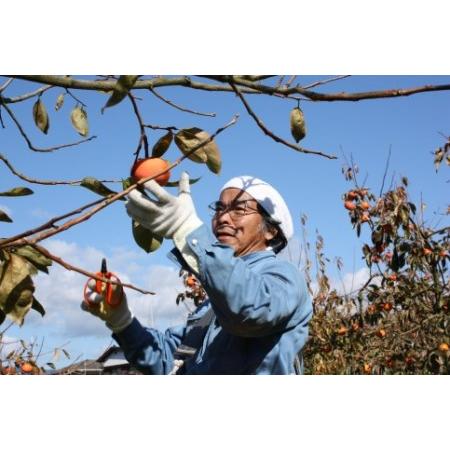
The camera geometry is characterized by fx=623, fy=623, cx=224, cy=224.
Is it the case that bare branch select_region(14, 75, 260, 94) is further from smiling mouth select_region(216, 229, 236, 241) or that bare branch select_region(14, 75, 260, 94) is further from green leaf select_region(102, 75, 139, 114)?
smiling mouth select_region(216, 229, 236, 241)

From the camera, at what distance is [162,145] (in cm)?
113

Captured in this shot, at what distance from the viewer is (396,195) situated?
327 cm

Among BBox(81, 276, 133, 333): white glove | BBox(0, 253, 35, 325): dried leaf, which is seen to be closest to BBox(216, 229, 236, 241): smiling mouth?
BBox(81, 276, 133, 333): white glove

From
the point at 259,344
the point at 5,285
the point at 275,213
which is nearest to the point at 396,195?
the point at 275,213

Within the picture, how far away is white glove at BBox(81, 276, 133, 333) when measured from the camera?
1.21m

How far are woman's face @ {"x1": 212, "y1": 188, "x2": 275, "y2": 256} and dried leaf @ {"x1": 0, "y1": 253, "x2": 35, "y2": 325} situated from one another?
0.59 m

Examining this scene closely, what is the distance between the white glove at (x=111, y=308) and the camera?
1209mm

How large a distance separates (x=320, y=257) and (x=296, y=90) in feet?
9.65

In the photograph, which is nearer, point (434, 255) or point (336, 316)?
point (434, 255)

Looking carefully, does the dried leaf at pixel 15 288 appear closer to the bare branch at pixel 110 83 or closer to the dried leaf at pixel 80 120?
the bare branch at pixel 110 83

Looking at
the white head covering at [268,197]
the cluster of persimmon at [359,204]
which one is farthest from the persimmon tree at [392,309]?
the white head covering at [268,197]

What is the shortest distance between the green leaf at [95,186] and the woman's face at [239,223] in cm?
44

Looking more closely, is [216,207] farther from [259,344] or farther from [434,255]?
[434,255]

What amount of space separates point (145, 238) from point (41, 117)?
0.33m
